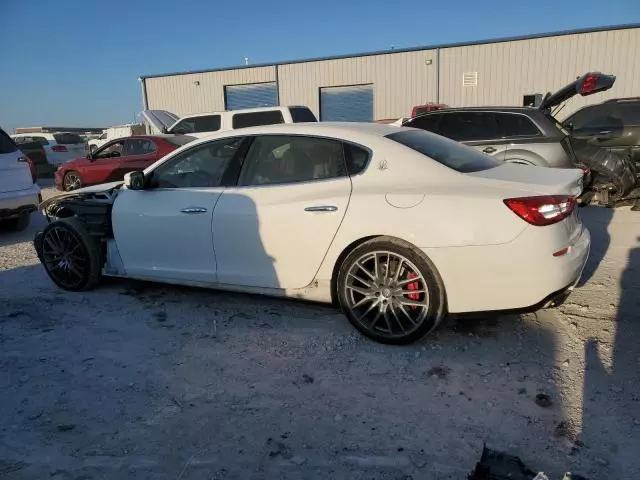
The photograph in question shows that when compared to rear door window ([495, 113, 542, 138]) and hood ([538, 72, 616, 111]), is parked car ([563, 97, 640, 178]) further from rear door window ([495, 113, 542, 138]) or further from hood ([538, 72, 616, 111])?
rear door window ([495, 113, 542, 138])

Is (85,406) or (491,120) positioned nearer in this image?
(85,406)

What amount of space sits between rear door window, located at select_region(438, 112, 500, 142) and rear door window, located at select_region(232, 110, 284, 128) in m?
4.94

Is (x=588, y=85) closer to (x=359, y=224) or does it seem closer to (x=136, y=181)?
(x=359, y=224)

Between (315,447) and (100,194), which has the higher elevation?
(100,194)

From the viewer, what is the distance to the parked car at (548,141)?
24.6 ft

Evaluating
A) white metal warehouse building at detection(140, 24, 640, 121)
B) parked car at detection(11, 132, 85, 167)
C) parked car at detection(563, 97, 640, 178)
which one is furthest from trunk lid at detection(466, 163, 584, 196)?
white metal warehouse building at detection(140, 24, 640, 121)

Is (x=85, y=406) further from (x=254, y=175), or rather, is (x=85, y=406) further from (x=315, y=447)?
(x=254, y=175)

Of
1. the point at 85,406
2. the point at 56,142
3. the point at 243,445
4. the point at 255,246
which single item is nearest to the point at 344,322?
the point at 255,246

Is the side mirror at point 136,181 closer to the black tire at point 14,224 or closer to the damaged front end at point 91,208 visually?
the damaged front end at point 91,208

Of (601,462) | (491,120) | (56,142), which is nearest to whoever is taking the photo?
(601,462)

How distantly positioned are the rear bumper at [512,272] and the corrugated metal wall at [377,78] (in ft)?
66.7

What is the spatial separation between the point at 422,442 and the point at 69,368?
2.34 meters

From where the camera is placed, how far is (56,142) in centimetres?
1958

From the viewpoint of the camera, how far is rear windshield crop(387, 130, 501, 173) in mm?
3586
